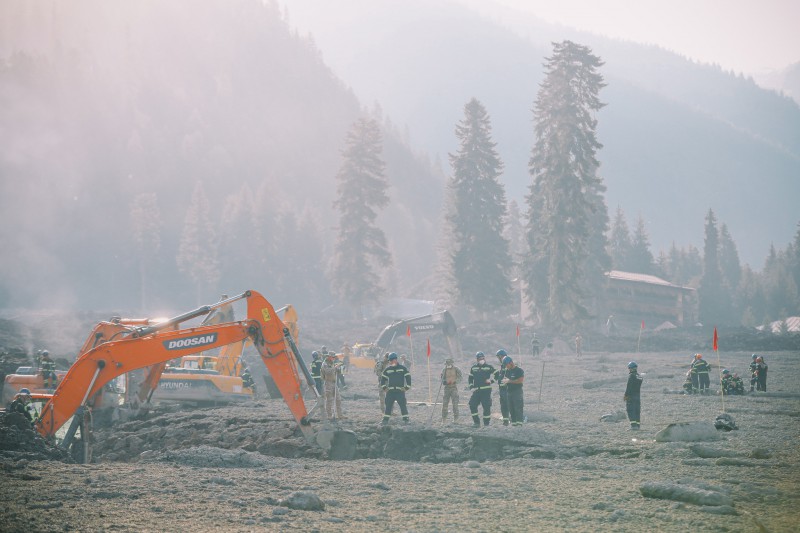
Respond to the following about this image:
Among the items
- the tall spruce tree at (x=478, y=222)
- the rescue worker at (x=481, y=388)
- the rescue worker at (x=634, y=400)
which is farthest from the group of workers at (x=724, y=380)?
the tall spruce tree at (x=478, y=222)

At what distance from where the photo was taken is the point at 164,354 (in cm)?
1778

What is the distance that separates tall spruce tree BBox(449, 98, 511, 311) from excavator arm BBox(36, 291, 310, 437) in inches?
1902

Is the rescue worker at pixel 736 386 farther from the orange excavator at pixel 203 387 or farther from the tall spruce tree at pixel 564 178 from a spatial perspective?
the tall spruce tree at pixel 564 178

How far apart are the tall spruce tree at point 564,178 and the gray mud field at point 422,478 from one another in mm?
33528

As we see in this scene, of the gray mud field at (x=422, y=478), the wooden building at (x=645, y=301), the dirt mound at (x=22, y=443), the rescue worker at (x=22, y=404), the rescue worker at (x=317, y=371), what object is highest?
the wooden building at (x=645, y=301)

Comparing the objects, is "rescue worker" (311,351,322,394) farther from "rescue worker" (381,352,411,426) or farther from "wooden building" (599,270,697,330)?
"wooden building" (599,270,697,330)

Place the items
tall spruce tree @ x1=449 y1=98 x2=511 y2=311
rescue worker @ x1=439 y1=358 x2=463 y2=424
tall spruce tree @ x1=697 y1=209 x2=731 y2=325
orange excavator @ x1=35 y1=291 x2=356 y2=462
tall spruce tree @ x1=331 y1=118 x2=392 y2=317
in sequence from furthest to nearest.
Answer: tall spruce tree @ x1=697 y1=209 x2=731 y2=325 < tall spruce tree @ x1=331 y1=118 x2=392 y2=317 < tall spruce tree @ x1=449 y1=98 x2=511 y2=311 < rescue worker @ x1=439 y1=358 x2=463 y2=424 < orange excavator @ x1=35 y1=291 x2=356 y2=462

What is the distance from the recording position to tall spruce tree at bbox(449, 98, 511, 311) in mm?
66062

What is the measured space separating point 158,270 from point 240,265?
488 inches

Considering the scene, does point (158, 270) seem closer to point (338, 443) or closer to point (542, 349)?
point (542, 349)


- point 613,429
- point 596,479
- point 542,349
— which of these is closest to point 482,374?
point 613,429

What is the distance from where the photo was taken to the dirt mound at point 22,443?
1550cm

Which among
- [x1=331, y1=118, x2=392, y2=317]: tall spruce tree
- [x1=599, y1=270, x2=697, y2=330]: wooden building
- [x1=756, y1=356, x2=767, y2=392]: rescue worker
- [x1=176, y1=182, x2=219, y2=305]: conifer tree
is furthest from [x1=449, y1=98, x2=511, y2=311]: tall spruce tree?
[x1=176, y1=182, x2=219, y2=305]: conifer tree

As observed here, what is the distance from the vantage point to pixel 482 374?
70.6ft
